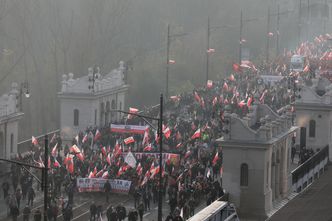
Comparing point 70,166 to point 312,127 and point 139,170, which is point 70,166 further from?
point 312,127

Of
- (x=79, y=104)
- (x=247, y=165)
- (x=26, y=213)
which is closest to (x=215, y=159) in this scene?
(x=247, y=165)

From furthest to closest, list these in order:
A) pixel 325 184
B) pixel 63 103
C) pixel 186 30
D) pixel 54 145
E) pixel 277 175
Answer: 1. pixel 186 30
2. pixel 63 103
3. pixel 54 145
4. pixel 325 184
5. pixel 277 175

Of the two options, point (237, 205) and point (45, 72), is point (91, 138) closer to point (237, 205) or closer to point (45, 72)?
point (237, 205)

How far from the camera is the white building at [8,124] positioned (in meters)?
65.6

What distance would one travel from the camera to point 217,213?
43.9m

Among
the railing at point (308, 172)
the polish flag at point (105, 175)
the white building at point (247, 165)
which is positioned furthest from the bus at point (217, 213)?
Result: the railing at point (308, 172)

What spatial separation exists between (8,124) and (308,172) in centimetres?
1863

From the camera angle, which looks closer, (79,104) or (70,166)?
(70,166)

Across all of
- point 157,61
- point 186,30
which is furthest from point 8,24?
point 186,30

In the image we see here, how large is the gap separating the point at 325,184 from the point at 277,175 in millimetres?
5484

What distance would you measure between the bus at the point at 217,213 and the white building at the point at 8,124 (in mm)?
22192

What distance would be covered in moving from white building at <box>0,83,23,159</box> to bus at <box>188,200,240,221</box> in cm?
2219

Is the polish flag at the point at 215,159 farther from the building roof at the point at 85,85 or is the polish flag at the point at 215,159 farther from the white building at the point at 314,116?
the building roof at the point at 85,85

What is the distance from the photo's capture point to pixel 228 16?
15925 cm
